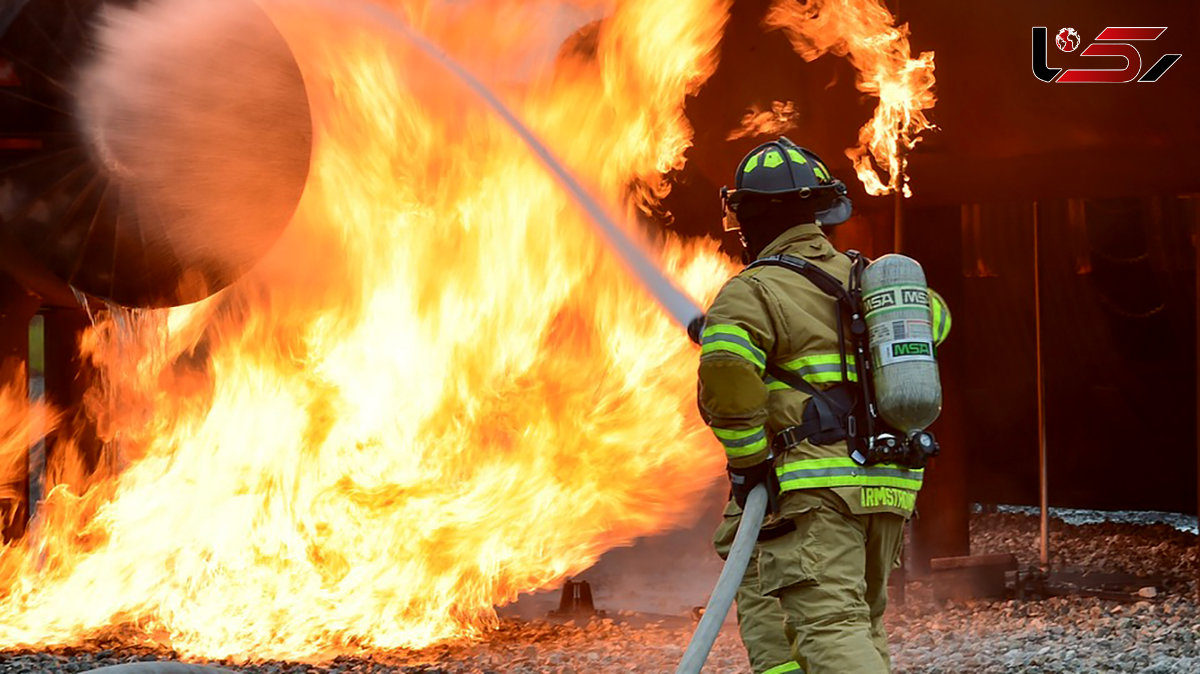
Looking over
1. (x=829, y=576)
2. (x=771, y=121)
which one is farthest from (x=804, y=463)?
(x=771, y=121)

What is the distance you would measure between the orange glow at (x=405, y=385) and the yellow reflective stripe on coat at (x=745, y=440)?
316 cm

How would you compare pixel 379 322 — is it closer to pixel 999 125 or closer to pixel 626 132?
pixel 626 132

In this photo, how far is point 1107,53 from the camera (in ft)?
23.0

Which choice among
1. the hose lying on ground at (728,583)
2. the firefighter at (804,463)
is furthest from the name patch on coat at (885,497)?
the hose lying on ground at (728,583)

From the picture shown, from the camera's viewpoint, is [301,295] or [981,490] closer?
[301,295]

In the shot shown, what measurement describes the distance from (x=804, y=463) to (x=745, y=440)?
0.18 m

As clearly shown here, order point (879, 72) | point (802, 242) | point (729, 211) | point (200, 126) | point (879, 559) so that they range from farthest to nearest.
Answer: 1. point (879, 72)
2. point (200, 126)
3. point (729, 211)
4. point (802, 242)
5. point (879, 559)

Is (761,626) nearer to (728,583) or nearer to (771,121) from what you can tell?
(728,583)

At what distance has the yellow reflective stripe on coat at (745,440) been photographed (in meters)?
3.74

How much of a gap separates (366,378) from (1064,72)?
3.87 metres

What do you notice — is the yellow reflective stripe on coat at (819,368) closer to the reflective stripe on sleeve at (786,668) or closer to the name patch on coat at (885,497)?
the name patch on coat at (885,497)

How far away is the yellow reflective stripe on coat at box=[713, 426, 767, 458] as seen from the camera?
147 inches

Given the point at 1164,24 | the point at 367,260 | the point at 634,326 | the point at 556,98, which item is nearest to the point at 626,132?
the point at 556,98

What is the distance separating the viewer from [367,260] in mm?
7133
